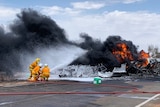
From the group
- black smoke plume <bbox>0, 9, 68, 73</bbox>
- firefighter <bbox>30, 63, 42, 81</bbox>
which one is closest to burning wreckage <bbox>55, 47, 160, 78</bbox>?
black smoke plume <bbox>0, 9, 68, 73</bbox>

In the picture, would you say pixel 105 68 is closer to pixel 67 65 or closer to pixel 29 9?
pixel 67 65

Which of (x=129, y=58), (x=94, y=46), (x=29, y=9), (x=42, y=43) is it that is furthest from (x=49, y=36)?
(x=129, y=58)

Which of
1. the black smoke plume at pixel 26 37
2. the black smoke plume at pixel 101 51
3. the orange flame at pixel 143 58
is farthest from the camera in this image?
the orange flame at pixel 143 58

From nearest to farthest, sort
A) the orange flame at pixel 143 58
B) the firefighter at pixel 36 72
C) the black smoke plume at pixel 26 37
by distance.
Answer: the firefighter at pixel 36 72 < the black smoke plume at pixel 26 37 < the orange flame at pixel 143 58

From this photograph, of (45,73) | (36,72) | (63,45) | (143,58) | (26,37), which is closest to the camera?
(36,72)

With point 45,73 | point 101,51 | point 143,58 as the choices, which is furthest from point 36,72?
point 143,58

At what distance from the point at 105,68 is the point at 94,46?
8.99ft

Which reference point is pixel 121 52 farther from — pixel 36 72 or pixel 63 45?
pixel 36 72

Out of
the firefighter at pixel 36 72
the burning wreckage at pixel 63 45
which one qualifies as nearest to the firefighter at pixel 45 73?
the firefighter at pixel 36 72

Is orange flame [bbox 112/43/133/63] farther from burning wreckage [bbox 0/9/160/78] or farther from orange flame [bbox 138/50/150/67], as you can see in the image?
orange flame [bbox 138/50/150/67]

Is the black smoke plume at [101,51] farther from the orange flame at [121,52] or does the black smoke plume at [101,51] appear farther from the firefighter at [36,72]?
the firefighter at [36,72]

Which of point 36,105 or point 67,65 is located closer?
point 36,105

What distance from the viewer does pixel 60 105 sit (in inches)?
468

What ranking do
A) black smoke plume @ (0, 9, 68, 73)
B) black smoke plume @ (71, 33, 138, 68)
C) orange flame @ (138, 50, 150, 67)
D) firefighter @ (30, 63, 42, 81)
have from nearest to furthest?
firefighter @ (30, 63, 42, 81)
black smoke plume @ (0, 9, 68, 73)
black smoke plume @ (71, 33, 138, 68)
orange flame @ (138, 50, 150, 67)
